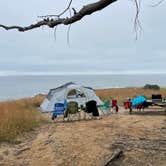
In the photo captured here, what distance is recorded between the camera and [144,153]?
28.6 ft

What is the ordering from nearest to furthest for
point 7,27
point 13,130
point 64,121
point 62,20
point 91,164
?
point 62,20 < point 7,27 < point 91,164 < point 13,130 < point 64,121

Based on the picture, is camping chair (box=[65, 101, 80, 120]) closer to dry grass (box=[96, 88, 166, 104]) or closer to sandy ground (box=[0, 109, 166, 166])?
sandy ground (box=[0, 109, 166, 166])

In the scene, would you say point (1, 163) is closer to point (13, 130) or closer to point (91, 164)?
point (91, 164)

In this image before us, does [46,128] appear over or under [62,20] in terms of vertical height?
under

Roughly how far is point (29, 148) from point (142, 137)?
99.9 inches

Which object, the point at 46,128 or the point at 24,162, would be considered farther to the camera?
the point at 46,128

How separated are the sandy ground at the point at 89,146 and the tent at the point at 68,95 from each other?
18.6ft

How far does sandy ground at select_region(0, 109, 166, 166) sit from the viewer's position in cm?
845

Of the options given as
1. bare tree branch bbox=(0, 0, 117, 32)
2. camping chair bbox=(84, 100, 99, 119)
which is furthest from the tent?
bare tree branch bbox=(0, 0, 117, 32)

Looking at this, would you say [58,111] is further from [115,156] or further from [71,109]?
[115,156]

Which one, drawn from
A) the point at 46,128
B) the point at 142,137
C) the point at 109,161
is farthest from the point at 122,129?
the point at 109,161

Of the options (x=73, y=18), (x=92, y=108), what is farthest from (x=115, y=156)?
(x=92, y=108)

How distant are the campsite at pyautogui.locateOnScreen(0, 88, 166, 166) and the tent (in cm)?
545

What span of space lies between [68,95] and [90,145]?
934 cm
